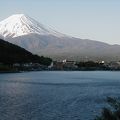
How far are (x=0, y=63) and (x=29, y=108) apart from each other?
74179 mm

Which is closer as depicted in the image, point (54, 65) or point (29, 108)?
point (29, 108)

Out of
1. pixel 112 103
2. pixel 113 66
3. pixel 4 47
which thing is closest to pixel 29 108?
pixel 112 103

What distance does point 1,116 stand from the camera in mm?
18703

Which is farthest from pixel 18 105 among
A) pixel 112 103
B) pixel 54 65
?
pixel 54 65

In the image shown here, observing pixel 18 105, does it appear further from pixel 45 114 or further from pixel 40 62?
pixel 40 62

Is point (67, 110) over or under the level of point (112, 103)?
under

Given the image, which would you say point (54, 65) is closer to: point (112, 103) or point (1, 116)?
point (1, 116)

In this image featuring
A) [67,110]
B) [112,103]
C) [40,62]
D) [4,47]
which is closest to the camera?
[112,103]

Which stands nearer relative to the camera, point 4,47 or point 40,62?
point 4,47

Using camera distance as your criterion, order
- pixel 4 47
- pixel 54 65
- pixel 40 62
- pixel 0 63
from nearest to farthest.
Result: 1. pixel 0 63
2. pixel 4 47
3. pixel 40 62
4. pixel 54 65

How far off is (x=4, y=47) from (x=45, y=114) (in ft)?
296

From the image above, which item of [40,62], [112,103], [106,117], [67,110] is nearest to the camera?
[106,117]

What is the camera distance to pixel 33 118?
1834cm

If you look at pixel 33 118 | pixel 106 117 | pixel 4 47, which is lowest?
pixel 33 118
